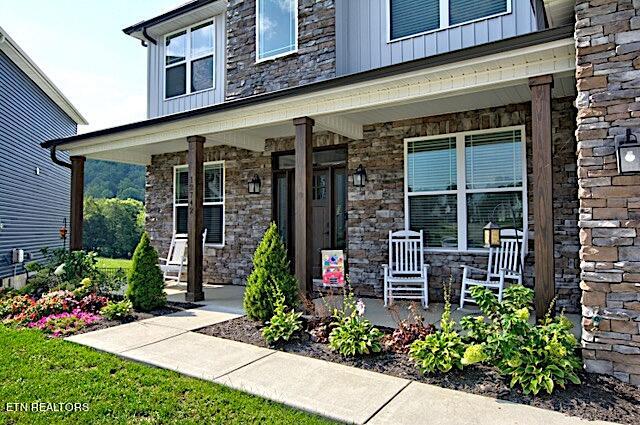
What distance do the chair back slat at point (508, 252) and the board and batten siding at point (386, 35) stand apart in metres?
2.48

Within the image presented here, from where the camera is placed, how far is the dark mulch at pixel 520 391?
104 inches

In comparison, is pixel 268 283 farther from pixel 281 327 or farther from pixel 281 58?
pixel 281 58

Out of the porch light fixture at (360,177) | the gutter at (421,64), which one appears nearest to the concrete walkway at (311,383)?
the gutter at (421,64)

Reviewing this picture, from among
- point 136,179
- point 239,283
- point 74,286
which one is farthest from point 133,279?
point 136,179

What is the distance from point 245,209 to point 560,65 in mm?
5384

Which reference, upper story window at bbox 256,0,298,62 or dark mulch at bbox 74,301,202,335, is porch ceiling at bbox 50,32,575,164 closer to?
upper story window at bbox 256,0,298,62

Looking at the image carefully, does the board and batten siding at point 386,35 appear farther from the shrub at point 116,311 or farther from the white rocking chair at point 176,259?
the shrub at point 116,311

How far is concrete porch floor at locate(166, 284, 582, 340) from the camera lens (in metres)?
4.75

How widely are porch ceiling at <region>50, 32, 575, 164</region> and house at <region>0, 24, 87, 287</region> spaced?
2631 millimetres

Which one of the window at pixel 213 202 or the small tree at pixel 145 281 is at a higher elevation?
the window at pixel 213 202

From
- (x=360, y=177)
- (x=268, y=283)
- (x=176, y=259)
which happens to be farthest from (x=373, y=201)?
(x=176, y=259)

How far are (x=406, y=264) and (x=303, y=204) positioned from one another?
176 cm

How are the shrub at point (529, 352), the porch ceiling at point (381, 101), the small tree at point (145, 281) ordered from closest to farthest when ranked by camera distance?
the shrub at point (529, 352) → the porch ceiling at point (381, 101) → the small tree at point (145, 281)

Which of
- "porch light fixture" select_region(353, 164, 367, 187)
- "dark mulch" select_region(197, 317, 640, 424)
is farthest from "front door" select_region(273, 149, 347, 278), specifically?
"dark mulch" select_region(197, 317, 640, 424)
